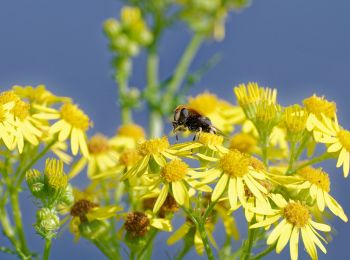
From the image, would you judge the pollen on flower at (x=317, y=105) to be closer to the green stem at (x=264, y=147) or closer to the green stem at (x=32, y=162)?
the green stem at (x=264, y=147)

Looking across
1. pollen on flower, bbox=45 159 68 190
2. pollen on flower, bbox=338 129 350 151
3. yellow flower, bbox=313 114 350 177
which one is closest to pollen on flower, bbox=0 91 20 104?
pollen on flower, bbox=45 159 68 190

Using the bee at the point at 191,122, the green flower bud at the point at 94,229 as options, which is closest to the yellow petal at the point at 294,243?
the bee at the point at 191,122

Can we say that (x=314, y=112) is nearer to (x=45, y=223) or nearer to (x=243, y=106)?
(x=243, y=106)

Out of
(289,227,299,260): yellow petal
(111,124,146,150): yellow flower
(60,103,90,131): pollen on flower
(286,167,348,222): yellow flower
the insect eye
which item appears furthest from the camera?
(111,124,146,150): yellow flower

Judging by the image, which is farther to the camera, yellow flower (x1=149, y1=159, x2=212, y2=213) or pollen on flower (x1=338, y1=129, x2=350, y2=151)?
pollen on flower (x1=338, y1=129, x2=350, y2=151)

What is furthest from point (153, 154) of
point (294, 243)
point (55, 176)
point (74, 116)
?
point (74, 116)

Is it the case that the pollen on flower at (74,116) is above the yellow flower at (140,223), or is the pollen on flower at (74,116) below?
above

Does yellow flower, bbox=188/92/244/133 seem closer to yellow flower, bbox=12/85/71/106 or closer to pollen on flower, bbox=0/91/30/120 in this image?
yellow flower, bbox=12/85/71/106
